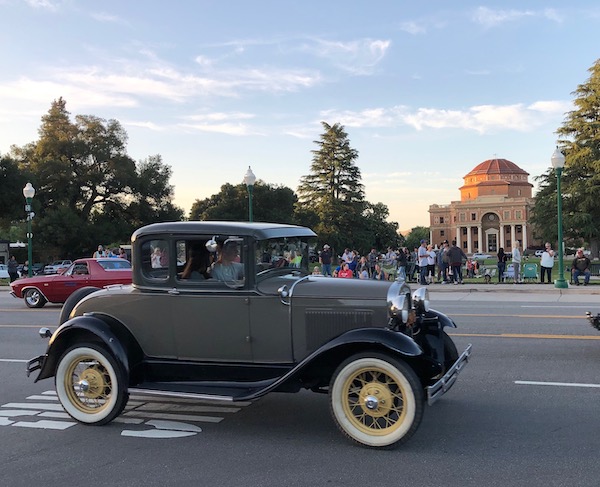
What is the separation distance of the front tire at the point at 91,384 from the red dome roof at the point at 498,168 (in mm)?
151900

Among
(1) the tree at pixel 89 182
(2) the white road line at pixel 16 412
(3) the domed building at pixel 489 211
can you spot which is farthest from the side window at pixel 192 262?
(3) the domed building at pixel 489 211

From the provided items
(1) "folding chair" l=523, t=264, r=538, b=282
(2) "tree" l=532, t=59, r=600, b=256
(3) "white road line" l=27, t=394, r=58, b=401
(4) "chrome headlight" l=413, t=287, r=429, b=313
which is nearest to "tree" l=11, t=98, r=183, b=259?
(2) "tree" l=532, t=59, r=600, b=256

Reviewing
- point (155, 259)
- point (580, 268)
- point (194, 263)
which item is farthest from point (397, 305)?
point (580, 268)

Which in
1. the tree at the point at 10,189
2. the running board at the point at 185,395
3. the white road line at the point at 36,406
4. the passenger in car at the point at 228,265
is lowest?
the white road line at the point at 36,406

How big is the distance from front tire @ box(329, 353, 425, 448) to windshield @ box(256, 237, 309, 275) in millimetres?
1234

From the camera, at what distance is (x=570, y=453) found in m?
4.62

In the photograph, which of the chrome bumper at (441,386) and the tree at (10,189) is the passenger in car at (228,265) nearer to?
the chrome bumper at (441,386)

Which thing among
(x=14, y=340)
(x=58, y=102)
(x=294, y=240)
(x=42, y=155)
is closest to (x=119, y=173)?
(x=42, y=155)

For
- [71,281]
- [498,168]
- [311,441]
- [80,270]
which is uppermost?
[498,168]

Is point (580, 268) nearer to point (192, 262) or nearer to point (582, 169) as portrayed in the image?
point (192, 262)

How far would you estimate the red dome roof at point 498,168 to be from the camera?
488 feet

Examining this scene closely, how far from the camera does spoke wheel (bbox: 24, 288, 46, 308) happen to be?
17078mm

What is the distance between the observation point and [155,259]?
571 cm

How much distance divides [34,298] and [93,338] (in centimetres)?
1270
